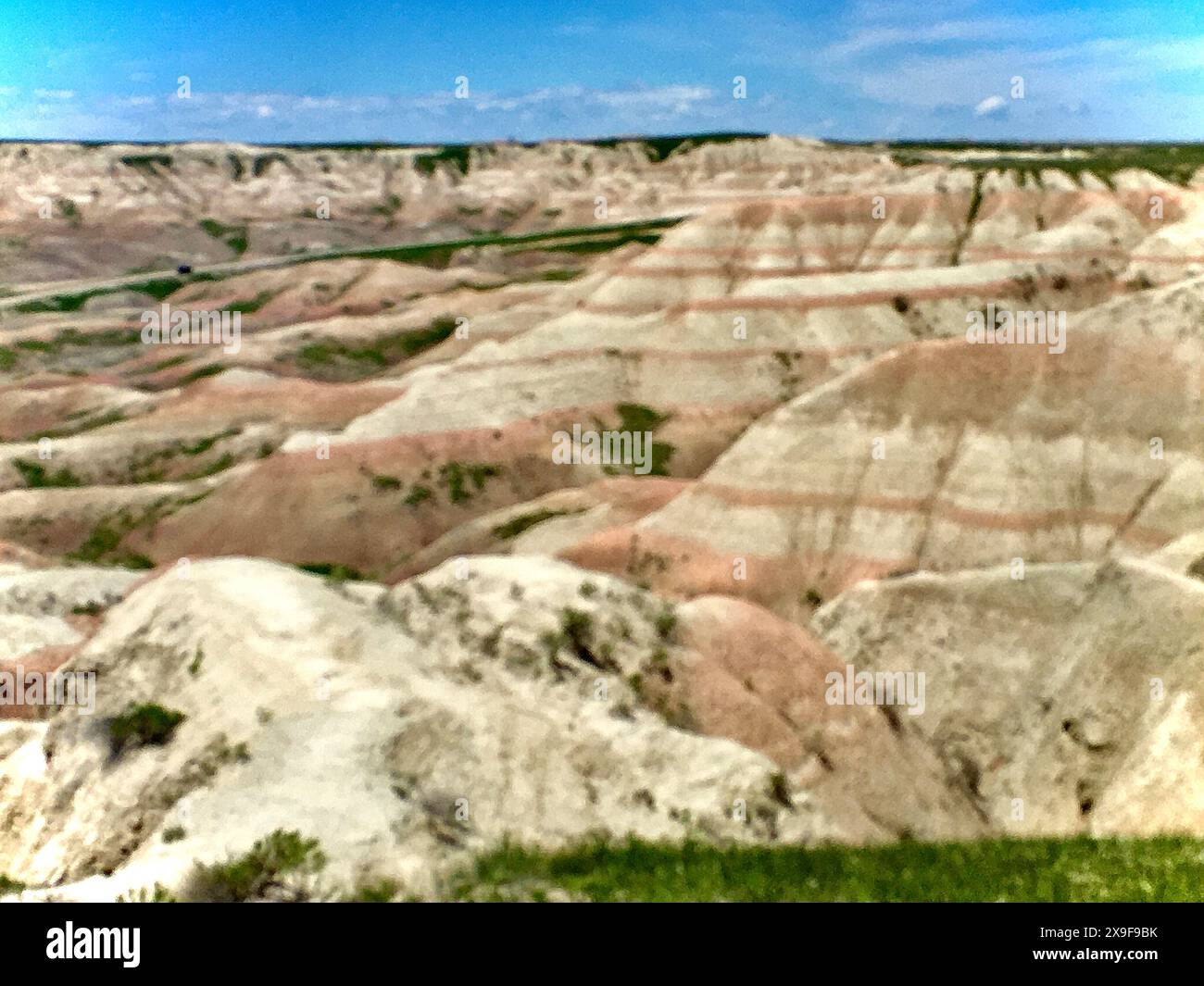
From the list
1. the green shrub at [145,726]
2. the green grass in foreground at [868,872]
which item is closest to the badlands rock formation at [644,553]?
the green shrub at [145,726]

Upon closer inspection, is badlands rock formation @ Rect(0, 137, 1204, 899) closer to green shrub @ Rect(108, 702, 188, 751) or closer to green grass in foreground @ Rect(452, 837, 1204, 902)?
green shrub @ Rect(108, 702, 188, 751)

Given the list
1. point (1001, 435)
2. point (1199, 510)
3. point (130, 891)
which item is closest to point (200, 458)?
point (1001, 435)

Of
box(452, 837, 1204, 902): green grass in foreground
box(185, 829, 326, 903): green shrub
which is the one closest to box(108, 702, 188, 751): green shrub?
box(185, 829, 326, 903): green shrub

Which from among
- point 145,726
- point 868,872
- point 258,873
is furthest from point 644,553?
point 868,872

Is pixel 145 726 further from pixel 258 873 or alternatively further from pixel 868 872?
pixel 868 872

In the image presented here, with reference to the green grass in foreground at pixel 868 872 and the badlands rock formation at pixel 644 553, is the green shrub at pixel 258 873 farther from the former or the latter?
the green grass in foreground at pixel 868 872
